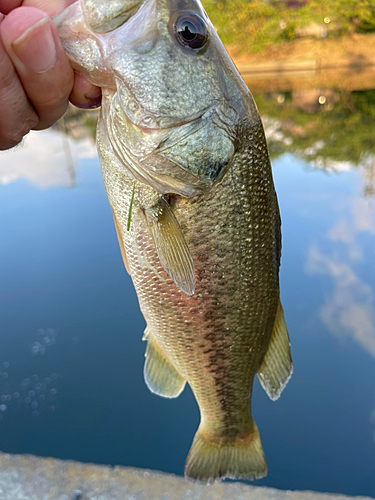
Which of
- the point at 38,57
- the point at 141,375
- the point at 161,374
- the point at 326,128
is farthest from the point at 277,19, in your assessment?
the point at 38,57

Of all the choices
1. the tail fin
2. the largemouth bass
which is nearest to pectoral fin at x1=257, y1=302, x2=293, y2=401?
the largemouth bass

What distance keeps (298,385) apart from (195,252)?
129 inches

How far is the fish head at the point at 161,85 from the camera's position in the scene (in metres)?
0.93

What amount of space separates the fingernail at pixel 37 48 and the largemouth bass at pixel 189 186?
66 millimetres

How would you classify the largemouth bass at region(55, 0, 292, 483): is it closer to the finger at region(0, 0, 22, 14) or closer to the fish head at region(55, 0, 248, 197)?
the fish head at region(55, 0, 248, 197)

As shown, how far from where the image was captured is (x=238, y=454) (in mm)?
1589

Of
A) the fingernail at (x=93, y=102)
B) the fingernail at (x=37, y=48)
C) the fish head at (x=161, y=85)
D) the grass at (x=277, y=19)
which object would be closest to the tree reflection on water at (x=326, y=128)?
the fish head at (x=161, y=85)

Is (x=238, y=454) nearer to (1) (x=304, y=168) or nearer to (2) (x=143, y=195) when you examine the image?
(2) (x=143, y=195)

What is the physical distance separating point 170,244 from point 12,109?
21.6 inches

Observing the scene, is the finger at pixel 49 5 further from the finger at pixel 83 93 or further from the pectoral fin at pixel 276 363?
the pectoral fin at pixel 276 363

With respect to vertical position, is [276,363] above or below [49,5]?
below

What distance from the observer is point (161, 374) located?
1569mm

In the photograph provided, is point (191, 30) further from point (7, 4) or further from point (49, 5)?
point (7, 4)

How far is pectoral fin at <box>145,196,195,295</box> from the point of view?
1095 millimetres
